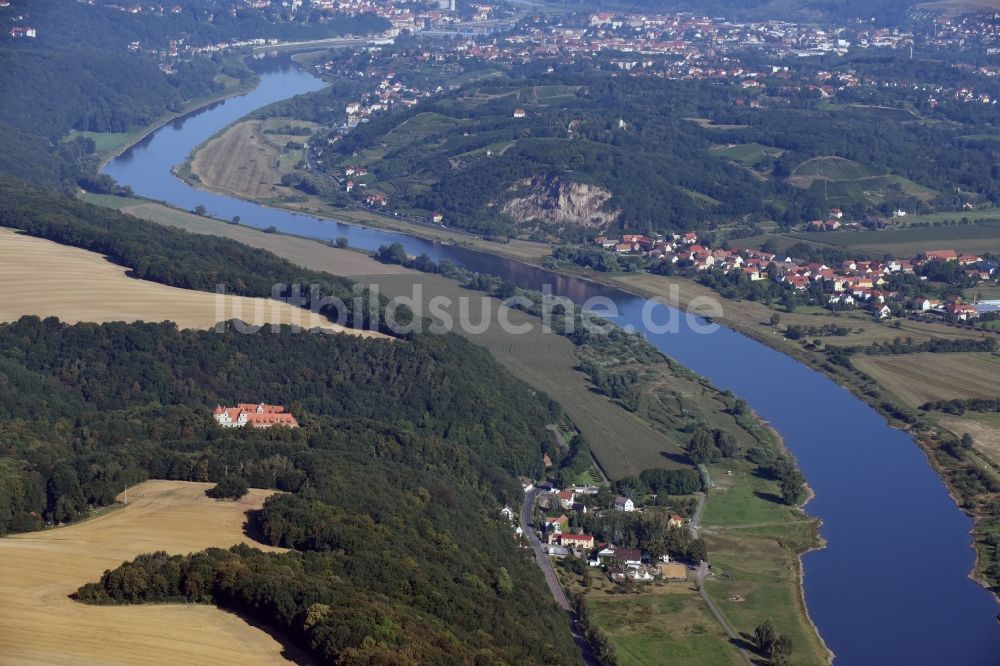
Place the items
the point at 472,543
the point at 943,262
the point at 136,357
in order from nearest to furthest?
the point at 472,543 → the point at 136,357 → the point at 943,262

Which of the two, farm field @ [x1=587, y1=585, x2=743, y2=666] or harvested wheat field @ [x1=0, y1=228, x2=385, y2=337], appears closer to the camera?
farm field @ [x1=587, y1=585, x2=743, y2=666]

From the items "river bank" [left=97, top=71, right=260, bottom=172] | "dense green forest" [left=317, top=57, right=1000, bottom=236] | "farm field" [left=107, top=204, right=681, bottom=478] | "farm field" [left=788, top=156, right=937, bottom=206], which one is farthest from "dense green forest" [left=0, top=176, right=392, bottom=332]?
"farm field" [left=788, top=156, right=937, bottom=206]

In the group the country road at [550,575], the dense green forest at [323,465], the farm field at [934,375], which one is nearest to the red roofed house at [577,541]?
the country road at [550,575]

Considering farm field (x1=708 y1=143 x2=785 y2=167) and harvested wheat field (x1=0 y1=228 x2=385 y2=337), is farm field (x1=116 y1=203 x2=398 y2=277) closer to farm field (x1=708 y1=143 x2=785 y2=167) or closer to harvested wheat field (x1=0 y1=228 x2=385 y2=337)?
harvested wheat field (x1=0 y1=228 x2=385 y2=337)

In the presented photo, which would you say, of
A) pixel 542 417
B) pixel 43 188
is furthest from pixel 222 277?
pixel 43 188

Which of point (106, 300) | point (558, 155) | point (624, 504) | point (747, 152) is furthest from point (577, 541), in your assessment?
point (747, 152)

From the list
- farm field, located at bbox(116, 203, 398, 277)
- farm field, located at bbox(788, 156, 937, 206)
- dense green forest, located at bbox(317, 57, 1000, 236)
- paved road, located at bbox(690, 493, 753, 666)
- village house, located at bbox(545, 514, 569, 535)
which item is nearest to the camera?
paved road, located at bbox(690, 493, 753, 666)

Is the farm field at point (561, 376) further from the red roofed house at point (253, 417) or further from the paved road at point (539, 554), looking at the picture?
the red roofed house at point (253, 417)

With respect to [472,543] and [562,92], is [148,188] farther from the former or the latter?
[472,543]
